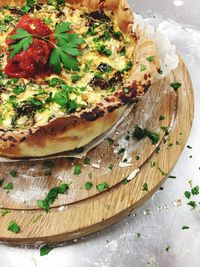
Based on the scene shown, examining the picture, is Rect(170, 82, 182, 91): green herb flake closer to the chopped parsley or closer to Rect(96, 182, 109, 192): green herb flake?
the chopped parsley

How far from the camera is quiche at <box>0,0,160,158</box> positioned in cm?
213

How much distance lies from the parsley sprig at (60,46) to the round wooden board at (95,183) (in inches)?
15.2

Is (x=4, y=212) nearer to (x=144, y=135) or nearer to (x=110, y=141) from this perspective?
(x=110, y=141)

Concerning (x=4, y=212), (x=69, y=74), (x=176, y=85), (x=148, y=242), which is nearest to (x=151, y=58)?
(x=176, y=85)

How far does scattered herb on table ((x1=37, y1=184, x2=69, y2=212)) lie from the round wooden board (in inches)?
0.8

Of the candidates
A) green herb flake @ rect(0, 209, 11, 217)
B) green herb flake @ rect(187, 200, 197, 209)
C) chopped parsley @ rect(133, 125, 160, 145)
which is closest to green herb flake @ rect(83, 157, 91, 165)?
chopped parsley @ rect(133, 125, 160, 145)

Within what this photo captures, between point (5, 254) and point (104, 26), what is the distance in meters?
1.27

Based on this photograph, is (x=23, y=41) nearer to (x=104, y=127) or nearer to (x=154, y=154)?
(x=104, y=127)

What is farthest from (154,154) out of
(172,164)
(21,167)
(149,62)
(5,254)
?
(5,254)

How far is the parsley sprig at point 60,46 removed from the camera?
7.84 ft

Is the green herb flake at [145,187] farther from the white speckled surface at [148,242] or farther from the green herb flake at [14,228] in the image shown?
the green herb flake at [14,228]

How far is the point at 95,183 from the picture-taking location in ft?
7.25

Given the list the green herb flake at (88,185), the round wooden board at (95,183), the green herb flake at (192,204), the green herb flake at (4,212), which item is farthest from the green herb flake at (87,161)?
the green herb flake at (192,204)

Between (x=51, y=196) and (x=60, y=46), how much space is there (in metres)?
0.73
